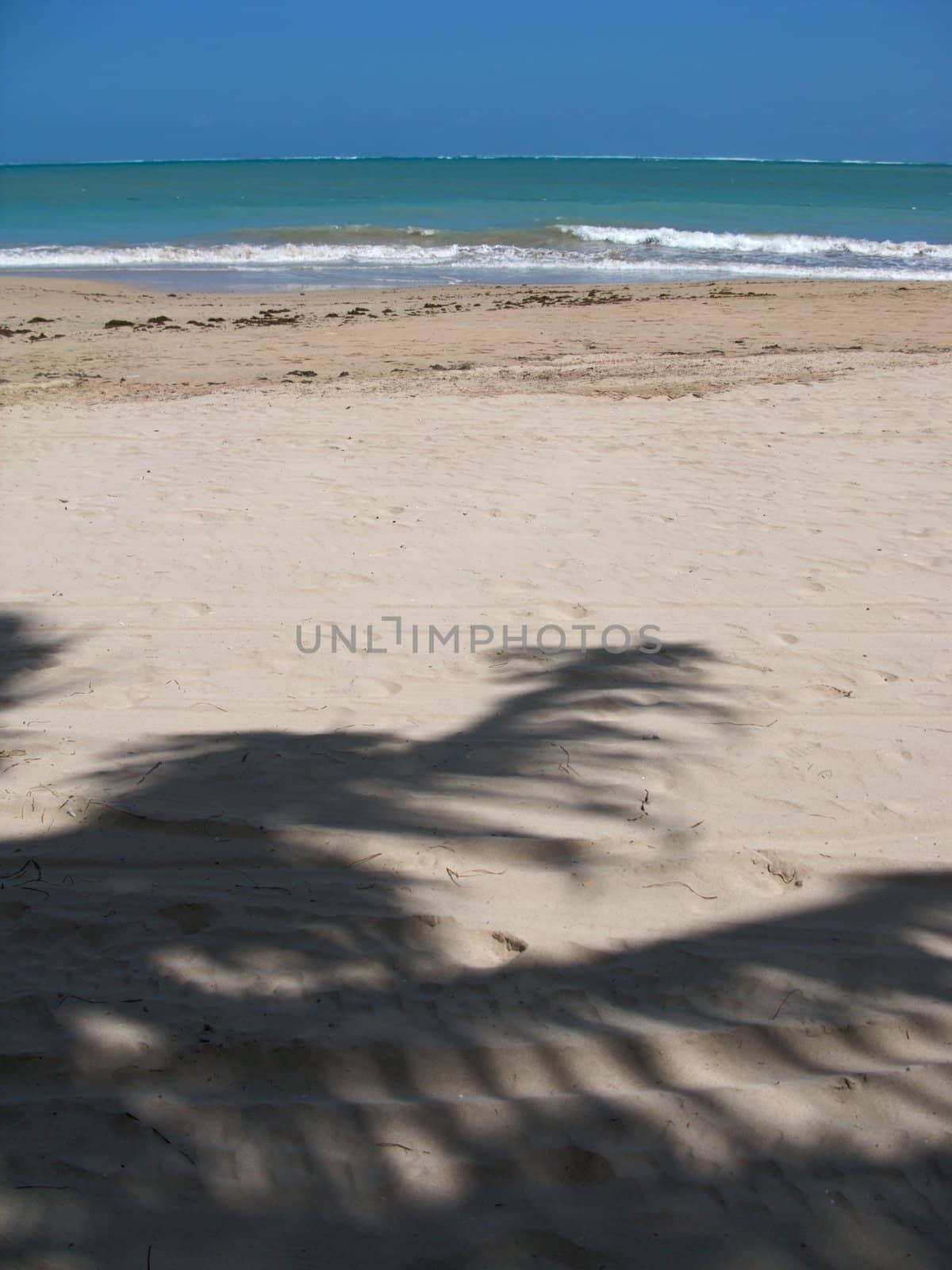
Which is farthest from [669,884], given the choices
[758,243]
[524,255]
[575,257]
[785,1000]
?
[758,243]

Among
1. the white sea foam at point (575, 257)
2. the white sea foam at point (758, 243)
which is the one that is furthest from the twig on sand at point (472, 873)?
the white sea foam at point (758, 243)

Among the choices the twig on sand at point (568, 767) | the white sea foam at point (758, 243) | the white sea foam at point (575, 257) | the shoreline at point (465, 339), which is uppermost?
the white sea foam at point (758, 243)

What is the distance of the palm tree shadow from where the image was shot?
1725mm

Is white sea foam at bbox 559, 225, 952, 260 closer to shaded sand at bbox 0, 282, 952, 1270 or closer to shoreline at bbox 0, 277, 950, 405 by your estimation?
shoreline at bbox 0, 277, 950, 405

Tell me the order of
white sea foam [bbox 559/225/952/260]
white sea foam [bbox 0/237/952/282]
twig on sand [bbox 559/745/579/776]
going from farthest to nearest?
white sea foam [bbox 559/225/952/260] < white sea foam [bbox 0/237/952/282] < twig on sand [bbox 559/745/579/776]

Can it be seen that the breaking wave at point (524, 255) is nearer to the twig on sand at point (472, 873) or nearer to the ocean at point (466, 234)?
the ocean at point (466, 234)

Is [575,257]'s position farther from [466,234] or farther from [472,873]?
[472,873]

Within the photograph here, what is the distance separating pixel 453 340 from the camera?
12109 millimetres

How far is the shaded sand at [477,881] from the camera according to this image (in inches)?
70.2

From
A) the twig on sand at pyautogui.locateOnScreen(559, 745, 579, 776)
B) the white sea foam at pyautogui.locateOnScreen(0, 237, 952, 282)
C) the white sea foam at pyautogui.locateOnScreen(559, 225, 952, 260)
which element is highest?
the white sea foam at pyautogui.locateOnScreen(559, 225, 952, 260)

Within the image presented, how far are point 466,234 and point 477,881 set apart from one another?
31.2 meters

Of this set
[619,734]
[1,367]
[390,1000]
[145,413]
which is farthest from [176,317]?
[390,1000]

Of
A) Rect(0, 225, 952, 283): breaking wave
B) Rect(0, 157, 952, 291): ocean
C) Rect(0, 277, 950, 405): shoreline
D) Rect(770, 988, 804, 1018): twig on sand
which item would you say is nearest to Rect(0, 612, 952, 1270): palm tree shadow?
Rect(770, 988, 804, 1018): twig on sand

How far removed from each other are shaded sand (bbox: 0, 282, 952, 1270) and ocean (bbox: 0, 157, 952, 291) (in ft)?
55.9
